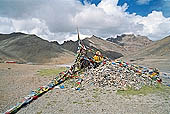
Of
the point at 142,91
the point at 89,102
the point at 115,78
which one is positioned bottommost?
the point at 89,102

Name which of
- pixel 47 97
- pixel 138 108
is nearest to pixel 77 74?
pixel 47 97

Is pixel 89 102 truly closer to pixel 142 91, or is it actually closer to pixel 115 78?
pixel 115 78

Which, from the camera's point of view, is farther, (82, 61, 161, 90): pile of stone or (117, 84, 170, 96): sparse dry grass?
(82, 61, 161, 90): pile of stone

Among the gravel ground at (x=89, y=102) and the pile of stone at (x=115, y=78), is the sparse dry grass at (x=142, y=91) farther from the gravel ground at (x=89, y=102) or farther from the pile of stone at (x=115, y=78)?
the gravel ground at (x=89, y=102)

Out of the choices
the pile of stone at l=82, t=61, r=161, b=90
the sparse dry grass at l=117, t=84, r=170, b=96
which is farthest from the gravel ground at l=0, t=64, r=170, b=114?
the pile of stone at l=82, t=61, r=161, b=90

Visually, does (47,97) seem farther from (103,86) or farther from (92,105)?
(103,86)

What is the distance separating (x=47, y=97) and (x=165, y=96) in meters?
6.95

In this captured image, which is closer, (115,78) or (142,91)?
(142,91)

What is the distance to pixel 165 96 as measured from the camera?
28.7ft

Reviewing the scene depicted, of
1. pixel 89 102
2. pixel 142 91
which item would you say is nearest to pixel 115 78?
pixel 142 91

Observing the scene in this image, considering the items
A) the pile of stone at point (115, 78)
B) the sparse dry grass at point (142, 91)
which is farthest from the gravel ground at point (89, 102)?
the pile of stone at point (115, 78)

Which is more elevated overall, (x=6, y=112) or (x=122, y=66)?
(x=122, y=66)

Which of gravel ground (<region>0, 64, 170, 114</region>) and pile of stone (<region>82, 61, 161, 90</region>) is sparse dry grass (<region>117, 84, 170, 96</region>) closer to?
pile of stone (<region>82, 61, 161, 90</region>)

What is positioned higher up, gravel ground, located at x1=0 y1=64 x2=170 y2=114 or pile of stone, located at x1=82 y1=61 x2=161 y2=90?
pile of stone, located at x1=82 y1=61 x2=161 y2=90
